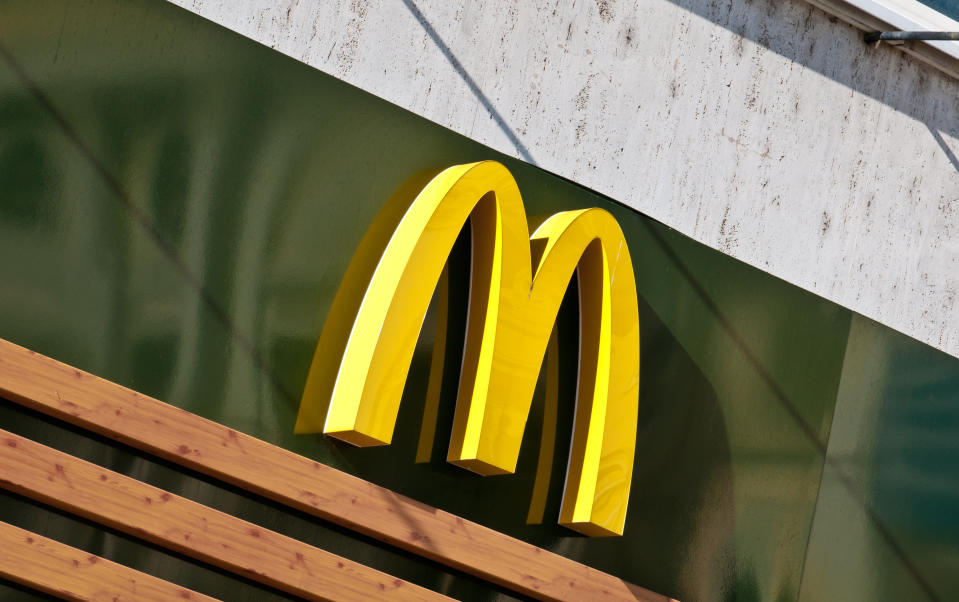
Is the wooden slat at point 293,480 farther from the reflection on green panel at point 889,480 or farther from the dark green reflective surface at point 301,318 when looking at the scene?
the reflection on green panel at point 889,480

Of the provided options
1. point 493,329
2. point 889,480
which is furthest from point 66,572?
point 889,480

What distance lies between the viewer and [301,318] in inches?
180

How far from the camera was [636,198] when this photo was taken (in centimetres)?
620

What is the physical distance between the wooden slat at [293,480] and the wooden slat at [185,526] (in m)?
0.14

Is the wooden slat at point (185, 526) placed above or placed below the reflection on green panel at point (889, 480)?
below

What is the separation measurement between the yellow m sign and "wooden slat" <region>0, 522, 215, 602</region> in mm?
874

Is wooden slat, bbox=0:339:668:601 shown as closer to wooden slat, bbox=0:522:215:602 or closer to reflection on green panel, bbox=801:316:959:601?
wooden slat, bbox=0:522:215:602

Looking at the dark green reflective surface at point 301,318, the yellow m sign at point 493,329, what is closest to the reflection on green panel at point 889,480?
the dark green reflective surface at point 301,318

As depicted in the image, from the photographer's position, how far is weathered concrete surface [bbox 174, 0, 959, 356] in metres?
5.61

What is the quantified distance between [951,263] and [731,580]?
2823mm

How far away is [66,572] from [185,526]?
429 millimetres

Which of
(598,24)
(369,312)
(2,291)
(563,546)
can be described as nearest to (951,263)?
(598,24)

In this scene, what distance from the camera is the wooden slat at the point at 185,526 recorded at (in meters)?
3.90

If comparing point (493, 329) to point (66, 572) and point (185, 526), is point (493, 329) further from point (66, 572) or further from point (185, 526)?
point (66, 572)
